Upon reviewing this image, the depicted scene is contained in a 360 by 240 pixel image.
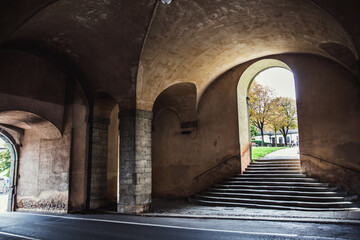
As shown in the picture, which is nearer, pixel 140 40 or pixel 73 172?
pixel 140 40

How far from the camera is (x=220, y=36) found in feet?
32.2

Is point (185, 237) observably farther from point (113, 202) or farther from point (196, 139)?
point (196, 139)

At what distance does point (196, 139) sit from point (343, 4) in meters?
9.07

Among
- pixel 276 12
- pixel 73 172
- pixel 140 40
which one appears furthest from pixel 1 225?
pixel 276 12

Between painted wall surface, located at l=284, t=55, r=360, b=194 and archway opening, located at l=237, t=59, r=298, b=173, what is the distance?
1.32 m

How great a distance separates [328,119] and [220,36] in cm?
520

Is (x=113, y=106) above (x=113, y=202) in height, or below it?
above

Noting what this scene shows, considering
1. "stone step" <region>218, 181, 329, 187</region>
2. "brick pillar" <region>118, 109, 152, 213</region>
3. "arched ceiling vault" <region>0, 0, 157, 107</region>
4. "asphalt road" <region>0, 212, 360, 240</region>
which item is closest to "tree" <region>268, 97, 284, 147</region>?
"stone step" <region>218, 181, 329, 187</region>

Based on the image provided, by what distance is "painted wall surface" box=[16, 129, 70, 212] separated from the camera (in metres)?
11.0

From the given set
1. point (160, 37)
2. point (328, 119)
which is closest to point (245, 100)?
point (328, 119)

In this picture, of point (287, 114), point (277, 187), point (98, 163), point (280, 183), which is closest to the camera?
point (277, 187)

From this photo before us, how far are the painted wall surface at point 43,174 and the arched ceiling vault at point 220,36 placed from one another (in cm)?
408

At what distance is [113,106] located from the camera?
12.1 meters

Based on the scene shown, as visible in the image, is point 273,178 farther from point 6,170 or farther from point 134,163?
point 6,170
